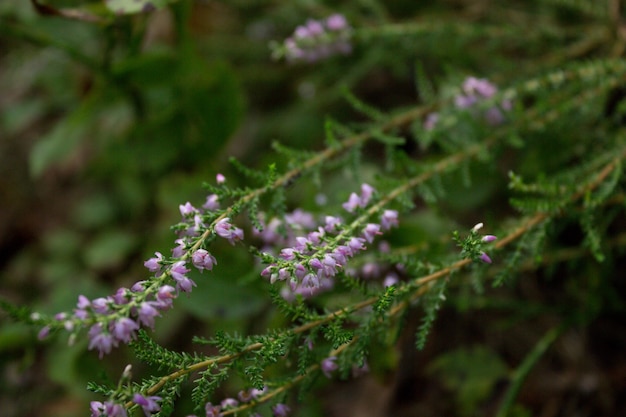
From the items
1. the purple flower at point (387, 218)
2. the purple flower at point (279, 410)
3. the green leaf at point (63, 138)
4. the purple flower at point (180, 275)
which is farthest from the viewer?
the green leaf at point (63, 138)

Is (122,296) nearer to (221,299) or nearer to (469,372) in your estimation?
(221,299)

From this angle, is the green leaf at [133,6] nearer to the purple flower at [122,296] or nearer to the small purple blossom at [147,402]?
the purple flower at [122,296]

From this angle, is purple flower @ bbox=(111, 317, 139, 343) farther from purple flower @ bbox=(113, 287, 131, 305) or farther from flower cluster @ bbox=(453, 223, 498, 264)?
flower cluster @ bbox=(453, 223, 498, 264)

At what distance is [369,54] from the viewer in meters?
2.68

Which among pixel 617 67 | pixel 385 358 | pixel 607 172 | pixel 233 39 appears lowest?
pixel 385 358

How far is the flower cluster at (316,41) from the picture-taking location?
2074 mm

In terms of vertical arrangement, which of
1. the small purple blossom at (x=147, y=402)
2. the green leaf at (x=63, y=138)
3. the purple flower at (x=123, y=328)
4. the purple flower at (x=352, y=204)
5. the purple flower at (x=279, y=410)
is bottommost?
the purple flower at (x=279, y=410)

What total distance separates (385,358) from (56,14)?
1655 millimetres

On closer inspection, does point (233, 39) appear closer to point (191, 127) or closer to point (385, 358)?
point (191, 127)

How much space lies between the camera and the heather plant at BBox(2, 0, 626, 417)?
1166 mm

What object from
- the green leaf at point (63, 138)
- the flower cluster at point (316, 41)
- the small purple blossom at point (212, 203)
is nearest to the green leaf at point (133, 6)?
the flower cluster at point (316, 41)

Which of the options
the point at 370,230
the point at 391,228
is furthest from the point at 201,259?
the point at 391,228

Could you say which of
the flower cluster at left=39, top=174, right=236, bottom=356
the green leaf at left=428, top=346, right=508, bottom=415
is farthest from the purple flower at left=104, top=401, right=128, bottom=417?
the green leaf at left=428, top=346, right=508, bottom=415

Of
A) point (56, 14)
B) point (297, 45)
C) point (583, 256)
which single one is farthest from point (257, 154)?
point (583, 256)
